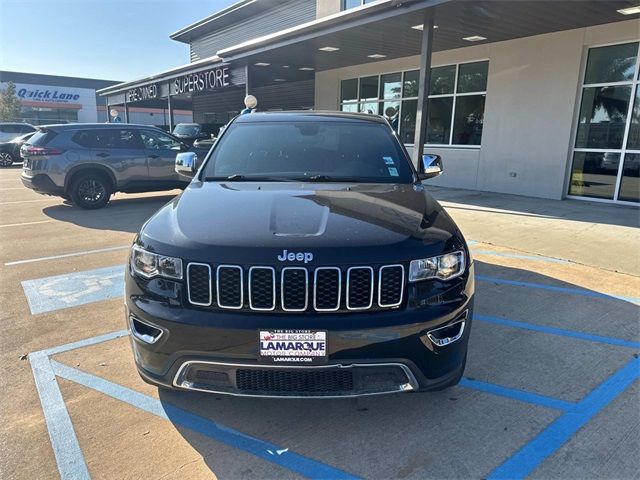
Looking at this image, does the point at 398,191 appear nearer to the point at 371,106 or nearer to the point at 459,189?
the point at 459,189

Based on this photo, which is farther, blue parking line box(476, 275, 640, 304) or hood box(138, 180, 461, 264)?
blue parking line box(476, 275, 640, 304)

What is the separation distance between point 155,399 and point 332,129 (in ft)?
8.34

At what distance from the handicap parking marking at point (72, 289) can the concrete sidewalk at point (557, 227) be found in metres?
5.23

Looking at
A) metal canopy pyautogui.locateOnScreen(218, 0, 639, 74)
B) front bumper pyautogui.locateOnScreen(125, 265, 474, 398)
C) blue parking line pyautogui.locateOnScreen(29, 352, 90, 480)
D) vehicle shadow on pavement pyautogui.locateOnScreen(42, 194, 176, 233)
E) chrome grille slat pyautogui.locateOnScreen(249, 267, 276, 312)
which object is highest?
metal canopy pyautogui.locateOnScreen(218, 0, 639, 74)

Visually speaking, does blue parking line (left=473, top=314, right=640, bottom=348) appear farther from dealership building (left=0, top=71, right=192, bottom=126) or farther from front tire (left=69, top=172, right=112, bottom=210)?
dealership building (left=0, top=71, right=192, bottom=126)

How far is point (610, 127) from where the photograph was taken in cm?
1006

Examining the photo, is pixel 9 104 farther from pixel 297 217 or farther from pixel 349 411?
pixel 349 411

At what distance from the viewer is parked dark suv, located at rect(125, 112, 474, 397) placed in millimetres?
2188

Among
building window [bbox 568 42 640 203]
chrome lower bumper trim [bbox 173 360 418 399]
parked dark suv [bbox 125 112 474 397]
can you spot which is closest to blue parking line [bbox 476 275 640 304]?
parked dark suv [bbox 125 112 474 397]

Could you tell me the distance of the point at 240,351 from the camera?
2.19m

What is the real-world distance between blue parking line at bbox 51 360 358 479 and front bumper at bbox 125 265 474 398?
37cm

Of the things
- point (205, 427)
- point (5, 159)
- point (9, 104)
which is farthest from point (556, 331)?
point (9, 104)

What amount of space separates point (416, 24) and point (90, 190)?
8.06 metres

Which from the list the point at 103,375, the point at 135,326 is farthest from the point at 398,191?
the point at 103,375
